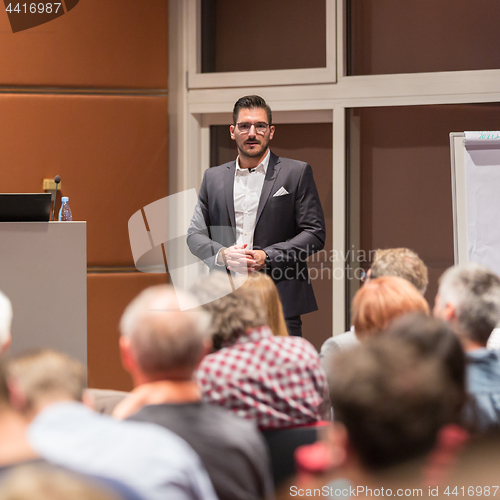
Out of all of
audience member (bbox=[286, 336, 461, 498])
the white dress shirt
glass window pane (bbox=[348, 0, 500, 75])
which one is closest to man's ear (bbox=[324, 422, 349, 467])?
audience member (bbox=[286, 336, 461, 498])

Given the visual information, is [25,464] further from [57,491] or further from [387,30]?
[387,30]

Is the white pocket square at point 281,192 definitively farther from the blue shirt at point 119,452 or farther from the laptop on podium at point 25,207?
the blue shirt at point 119,452

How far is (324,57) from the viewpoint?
3.83m

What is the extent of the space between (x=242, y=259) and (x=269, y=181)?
497mm

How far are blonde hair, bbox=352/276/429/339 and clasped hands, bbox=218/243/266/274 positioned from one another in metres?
1.14

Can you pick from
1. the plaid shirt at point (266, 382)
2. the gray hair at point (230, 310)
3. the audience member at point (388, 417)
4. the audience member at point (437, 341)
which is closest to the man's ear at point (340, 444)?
the audience member at point (388, 417)

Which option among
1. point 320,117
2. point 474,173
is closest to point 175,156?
point 320,117

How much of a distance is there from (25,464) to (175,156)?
3.24 meters

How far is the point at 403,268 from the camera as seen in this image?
78.5 inches

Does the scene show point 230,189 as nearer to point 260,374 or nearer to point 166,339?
point 260,374

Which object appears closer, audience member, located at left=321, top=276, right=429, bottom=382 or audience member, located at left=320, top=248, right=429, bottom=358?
audience member, located at left=321, top=276, right=429, bottom=382

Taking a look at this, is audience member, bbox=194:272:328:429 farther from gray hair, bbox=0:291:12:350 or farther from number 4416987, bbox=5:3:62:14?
number 4416987, bbox=5:3:62:14

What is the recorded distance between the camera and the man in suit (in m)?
2.82

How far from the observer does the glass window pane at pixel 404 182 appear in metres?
3.72
